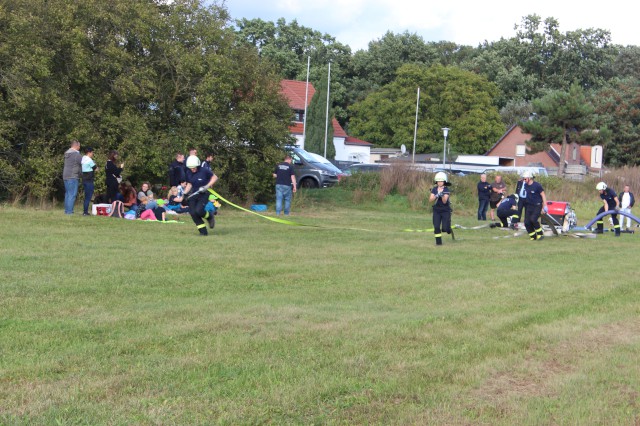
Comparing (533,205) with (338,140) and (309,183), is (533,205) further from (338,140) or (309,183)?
(338,140)

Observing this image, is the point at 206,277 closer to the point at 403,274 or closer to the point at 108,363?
the point at 403,274

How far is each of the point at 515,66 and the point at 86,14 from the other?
227 ft

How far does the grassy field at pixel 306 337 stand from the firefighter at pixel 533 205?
4449 millimetres

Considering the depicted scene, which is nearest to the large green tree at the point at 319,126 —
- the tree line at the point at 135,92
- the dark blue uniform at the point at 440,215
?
the tree line at the point at 135,92

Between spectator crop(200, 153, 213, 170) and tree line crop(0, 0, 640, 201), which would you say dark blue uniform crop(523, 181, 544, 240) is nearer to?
spectator crop(200, 153, 213, 170)

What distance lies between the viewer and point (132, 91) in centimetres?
2216

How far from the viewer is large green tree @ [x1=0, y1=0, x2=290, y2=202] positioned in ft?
67.0

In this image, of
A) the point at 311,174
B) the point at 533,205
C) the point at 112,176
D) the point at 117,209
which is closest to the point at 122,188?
the point at 112,176

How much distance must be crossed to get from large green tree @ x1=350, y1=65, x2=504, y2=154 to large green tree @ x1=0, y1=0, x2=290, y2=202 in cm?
4461

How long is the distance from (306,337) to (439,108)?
6534cm

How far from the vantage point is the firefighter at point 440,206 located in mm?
15717

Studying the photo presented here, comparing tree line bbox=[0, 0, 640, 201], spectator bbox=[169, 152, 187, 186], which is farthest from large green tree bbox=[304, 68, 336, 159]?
spectator bbox=[169, 152, 187, 186]

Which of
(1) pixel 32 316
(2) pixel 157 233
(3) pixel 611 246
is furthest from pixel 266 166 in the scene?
(1) pixel 32 316

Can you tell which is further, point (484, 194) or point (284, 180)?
point (484, 194)
